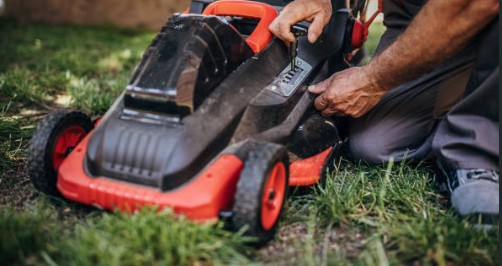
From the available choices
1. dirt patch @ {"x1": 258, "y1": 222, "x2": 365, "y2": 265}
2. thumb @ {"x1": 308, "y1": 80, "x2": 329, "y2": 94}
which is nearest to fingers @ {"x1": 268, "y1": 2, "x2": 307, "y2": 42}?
thumb @ {"x1": 308, "y1": 80, "x2": 329, "y2": 94}

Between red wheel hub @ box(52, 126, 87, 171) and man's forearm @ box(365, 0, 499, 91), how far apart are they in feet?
3.31

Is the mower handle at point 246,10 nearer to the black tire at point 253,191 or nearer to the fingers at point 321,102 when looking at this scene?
the fingers at point 321,102

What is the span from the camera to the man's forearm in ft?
4.93

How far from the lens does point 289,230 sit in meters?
1.53

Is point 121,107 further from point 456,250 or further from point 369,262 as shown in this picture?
point 456,250

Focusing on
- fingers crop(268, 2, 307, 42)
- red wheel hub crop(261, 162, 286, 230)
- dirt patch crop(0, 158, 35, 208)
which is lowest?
dirt patch crop(0, 158, 35, 208)

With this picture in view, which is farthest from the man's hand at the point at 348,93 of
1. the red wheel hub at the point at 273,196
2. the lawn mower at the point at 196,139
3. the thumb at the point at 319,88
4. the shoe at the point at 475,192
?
the red wheel hub at the point at 273,196

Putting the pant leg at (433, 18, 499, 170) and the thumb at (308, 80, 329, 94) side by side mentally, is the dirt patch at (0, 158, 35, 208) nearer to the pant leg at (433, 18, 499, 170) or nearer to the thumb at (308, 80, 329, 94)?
the thumb at (308, 80, 329, 94)

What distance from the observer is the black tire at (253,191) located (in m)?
1.30

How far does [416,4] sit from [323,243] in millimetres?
1044

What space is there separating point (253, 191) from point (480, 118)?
2.71 feet

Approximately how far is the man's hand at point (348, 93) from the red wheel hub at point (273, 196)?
0.48 m

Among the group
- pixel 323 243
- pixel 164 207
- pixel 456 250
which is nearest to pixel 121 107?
pixel 164 207

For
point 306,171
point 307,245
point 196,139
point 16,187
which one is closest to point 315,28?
point 306,171
